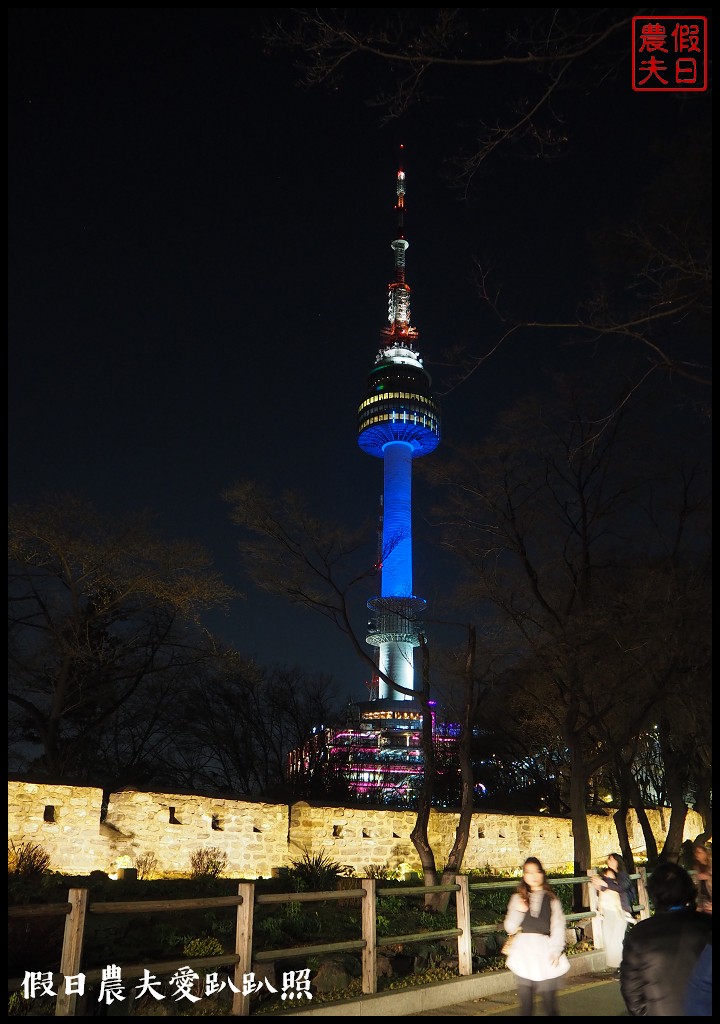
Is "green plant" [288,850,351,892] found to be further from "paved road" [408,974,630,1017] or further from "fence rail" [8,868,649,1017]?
"paved road" [408,974,630,1017]

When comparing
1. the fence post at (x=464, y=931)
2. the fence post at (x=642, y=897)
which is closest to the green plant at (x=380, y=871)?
the fence post at (x=642, y=897)

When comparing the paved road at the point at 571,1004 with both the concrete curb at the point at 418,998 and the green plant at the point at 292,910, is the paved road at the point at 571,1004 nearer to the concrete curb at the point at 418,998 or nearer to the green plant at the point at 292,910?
the concrete curb at the point at 418,998

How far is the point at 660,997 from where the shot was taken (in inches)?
181

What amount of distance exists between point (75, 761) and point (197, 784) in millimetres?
11175

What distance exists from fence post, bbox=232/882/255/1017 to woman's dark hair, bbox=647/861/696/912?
12.5 ft

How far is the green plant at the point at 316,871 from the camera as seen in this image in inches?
588

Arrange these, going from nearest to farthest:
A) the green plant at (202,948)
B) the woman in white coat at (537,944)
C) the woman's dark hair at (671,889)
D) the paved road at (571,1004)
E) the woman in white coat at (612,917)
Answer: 1. the woman's dark hair at (671,889)
2. the woman in white coat at (537,944)
3. the paved road at (571,1004)
4. the green plant at (202,948)
5. the woman in white coat at (612,917)

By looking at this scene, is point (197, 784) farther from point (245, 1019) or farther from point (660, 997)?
point (660, 997)

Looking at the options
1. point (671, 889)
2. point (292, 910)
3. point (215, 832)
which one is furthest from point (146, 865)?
point (671, 889)

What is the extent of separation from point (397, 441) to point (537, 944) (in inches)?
4131

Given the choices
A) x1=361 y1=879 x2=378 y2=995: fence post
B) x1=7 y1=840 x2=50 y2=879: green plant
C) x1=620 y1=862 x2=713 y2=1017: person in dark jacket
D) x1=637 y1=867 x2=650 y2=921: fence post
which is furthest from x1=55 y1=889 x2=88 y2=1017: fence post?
x1=637 y1=867 x2=650 y2=921: fence post

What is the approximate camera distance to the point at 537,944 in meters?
5.92

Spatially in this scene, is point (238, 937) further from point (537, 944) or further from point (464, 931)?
point (464, 931)

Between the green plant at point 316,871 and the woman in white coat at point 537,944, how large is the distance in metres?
8.94
